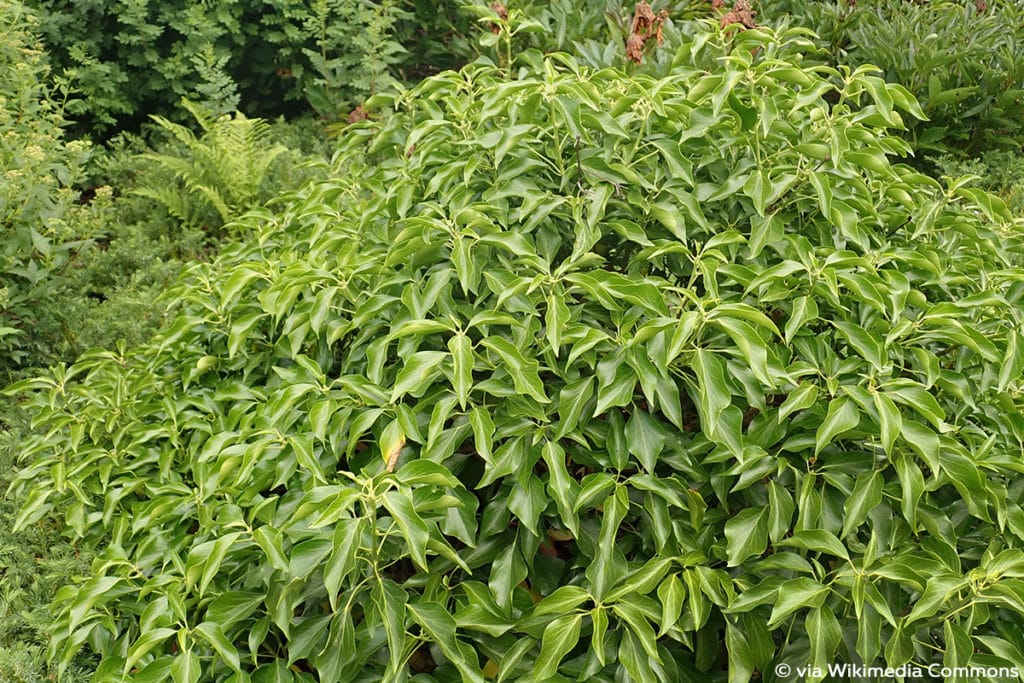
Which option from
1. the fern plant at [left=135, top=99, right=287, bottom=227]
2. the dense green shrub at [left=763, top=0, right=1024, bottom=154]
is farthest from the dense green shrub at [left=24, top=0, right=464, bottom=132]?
the dense green shrub at [left=763, top=0, right=1024, bottom=154]

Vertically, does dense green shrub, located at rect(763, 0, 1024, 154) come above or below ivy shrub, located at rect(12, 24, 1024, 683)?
below

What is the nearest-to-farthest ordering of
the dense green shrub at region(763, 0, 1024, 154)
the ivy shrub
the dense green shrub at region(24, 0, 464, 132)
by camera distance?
the ivy shrub → the dense green shrub at region(763, 0, 1024, 154) → the dense green shrub at region(24, 0, 464, 132)

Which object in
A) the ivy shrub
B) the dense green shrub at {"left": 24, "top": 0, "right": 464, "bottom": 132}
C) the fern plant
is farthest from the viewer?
the dense green shrub at {"left": 24, "top": 0, "right": 464, "bottom": 132}

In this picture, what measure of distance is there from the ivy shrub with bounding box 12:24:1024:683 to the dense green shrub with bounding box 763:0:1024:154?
2749 millimetres

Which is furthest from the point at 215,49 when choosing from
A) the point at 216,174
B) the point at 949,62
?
the point at 949,62

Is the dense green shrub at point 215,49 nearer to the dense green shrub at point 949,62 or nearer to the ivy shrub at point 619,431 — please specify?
the dense green shrub at point 949,62

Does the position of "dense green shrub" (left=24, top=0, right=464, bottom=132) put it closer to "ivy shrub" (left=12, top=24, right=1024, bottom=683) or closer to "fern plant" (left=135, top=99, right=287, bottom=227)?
"fern plant" (left=135, top=99, right=287, bottom=227)

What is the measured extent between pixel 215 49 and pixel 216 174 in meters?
1.43

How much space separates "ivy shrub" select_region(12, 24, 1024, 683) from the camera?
1.72 m

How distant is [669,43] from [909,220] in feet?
8.31

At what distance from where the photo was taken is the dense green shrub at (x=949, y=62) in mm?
4758

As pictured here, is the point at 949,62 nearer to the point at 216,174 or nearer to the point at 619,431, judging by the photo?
the point at 619,431

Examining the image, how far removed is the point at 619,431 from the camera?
1866 mm

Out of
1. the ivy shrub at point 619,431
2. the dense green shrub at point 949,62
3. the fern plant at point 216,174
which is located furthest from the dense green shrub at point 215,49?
the ivy shrub at point 619,431
